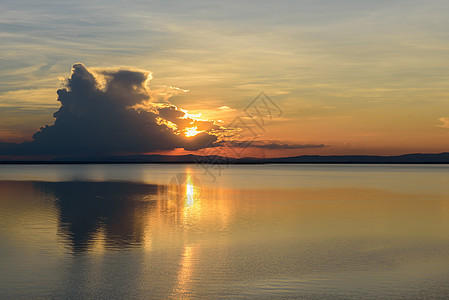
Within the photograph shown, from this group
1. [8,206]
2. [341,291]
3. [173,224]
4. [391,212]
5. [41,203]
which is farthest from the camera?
[41,203]

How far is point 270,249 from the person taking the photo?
21.1 meters

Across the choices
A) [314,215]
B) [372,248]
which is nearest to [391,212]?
[314,215]

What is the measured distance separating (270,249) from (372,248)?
4.54 m

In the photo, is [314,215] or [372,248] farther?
[314,215]

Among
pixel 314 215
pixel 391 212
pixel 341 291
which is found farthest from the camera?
pixel 391 212

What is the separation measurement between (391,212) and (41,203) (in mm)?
28954

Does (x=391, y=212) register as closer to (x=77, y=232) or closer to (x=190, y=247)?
(x=190, y=247)

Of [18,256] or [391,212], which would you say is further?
[391,212]

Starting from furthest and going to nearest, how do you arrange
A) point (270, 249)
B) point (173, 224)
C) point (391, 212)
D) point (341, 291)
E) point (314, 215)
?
point (391, 212), point (314, 215), point (173, 224), point (270, 249), point (341, 291)

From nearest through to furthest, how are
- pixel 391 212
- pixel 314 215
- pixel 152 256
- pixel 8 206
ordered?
pixel 152 256 → pixel 314 215 → pixel 391 212 → pixel 8 206

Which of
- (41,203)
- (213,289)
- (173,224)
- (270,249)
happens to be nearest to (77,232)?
(173,224)

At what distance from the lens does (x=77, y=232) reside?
2598 cm

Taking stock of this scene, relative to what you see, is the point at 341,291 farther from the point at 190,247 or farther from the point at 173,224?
the point at 173,224

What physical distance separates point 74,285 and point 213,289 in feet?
14.0
